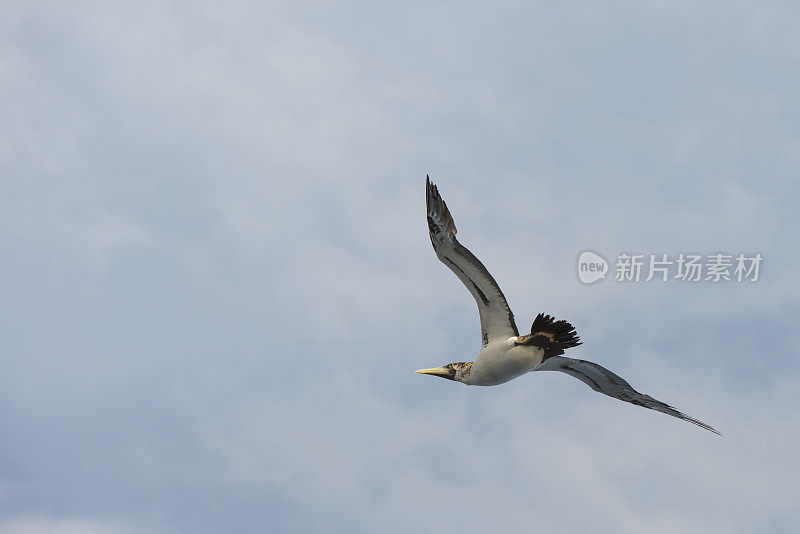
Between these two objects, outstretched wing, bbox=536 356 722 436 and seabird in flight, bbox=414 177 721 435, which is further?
outstretched wing, bbox=536 356 722 436

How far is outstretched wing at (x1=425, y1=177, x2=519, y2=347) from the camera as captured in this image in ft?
74.0

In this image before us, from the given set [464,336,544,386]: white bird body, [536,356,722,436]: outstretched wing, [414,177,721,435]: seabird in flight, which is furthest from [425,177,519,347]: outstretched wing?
[536,356,722,436]: outstretched wing

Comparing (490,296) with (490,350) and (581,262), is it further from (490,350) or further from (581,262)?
(581,262)

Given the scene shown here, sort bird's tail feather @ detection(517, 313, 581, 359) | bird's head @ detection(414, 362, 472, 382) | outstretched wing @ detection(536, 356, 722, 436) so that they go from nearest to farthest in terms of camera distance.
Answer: bird's tail feather @ detection(517, 313, 581, 359) < outstretched wing @ detection(536, 356, 722, 436) < bird's head @ detection(414, 362, 472, 382)

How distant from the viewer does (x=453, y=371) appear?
1003 inches

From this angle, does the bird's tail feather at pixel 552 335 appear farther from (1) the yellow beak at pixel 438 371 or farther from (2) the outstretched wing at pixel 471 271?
(1) the yellow beak at pixel 438 371

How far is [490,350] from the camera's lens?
23.5 meters

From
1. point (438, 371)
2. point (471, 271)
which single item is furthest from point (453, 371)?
point (471, 271)

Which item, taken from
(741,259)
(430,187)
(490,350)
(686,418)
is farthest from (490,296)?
(741,259)

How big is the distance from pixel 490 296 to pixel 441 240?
6.41 ft

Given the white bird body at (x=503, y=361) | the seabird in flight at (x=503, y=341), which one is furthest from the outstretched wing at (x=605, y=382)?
the white bird body at (x=503, y=361)

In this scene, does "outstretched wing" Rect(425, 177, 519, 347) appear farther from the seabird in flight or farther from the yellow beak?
the yellow beak

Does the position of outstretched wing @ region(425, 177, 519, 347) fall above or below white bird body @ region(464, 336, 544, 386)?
above

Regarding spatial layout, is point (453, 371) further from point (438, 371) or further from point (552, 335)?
point (552, 335)
